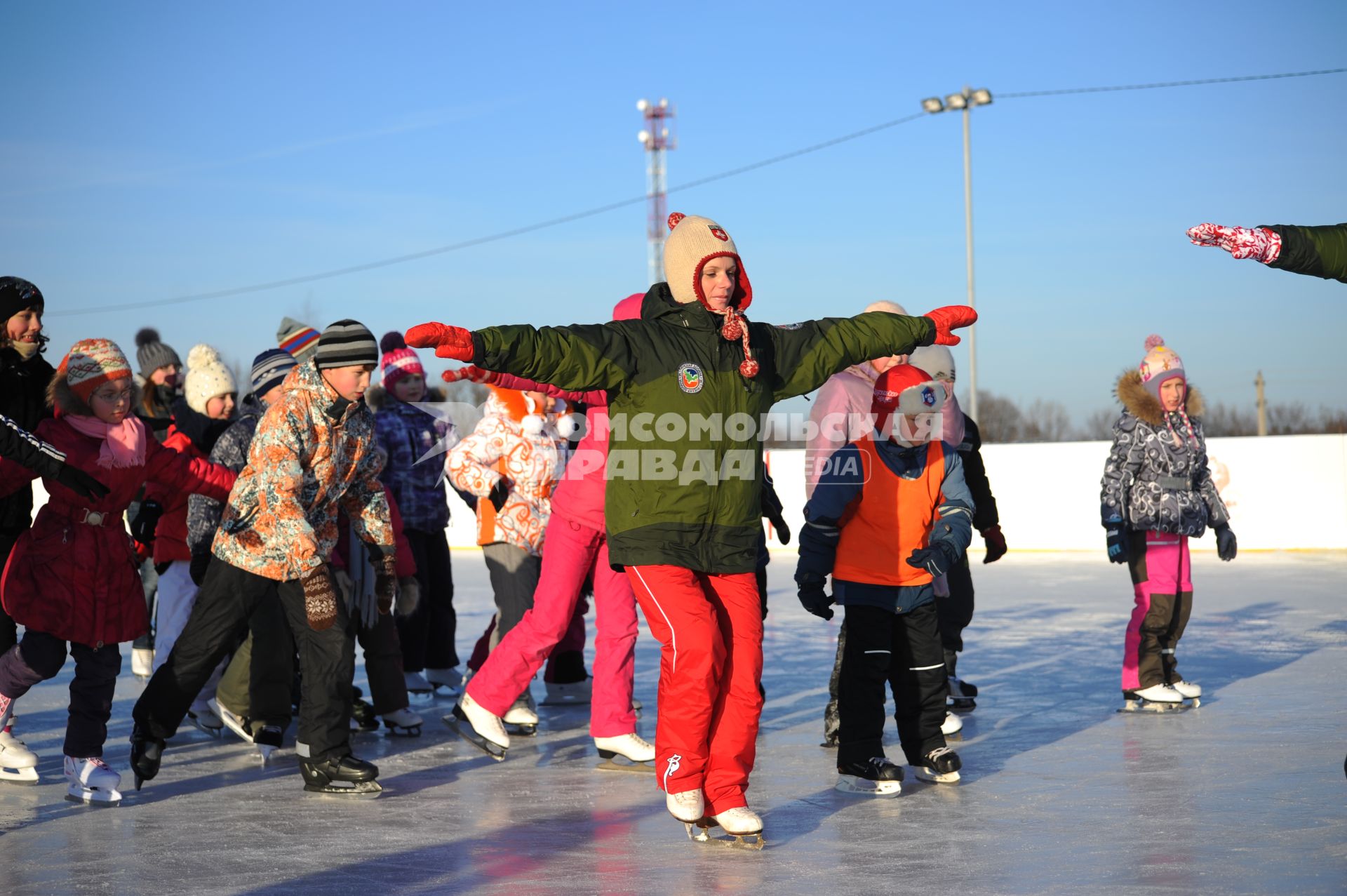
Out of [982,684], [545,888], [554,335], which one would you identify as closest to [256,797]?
[545,888]

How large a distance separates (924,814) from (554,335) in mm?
1856

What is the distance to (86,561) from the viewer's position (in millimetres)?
4676

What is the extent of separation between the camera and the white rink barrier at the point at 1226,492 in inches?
588

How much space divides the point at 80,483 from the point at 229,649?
83 centimetres

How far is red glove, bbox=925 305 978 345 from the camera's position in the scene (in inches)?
175

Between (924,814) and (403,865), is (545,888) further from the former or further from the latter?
(924,814)

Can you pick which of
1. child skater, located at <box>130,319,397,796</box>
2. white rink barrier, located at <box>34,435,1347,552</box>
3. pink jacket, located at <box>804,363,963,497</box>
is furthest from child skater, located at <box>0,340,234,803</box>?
Result: white rink barrier, located at <box>34,435,1347,552</box>

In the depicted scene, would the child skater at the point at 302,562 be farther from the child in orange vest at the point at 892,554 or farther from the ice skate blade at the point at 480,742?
the child in orange vest at the point at 892,554

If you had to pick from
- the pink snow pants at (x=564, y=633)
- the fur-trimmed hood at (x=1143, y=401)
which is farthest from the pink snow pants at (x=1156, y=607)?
the pink snow pants at (x=564, y=633)

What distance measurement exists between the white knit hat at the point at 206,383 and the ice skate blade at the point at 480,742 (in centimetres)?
177

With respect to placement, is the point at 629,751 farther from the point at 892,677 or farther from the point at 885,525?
the point at 885,525

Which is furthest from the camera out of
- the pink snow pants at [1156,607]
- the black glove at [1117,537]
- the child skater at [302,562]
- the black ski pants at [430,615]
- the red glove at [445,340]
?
the black ski pants at [430,615]

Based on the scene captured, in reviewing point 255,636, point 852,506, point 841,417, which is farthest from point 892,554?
point 255,636

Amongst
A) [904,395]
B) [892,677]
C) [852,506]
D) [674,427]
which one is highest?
[904,395]
